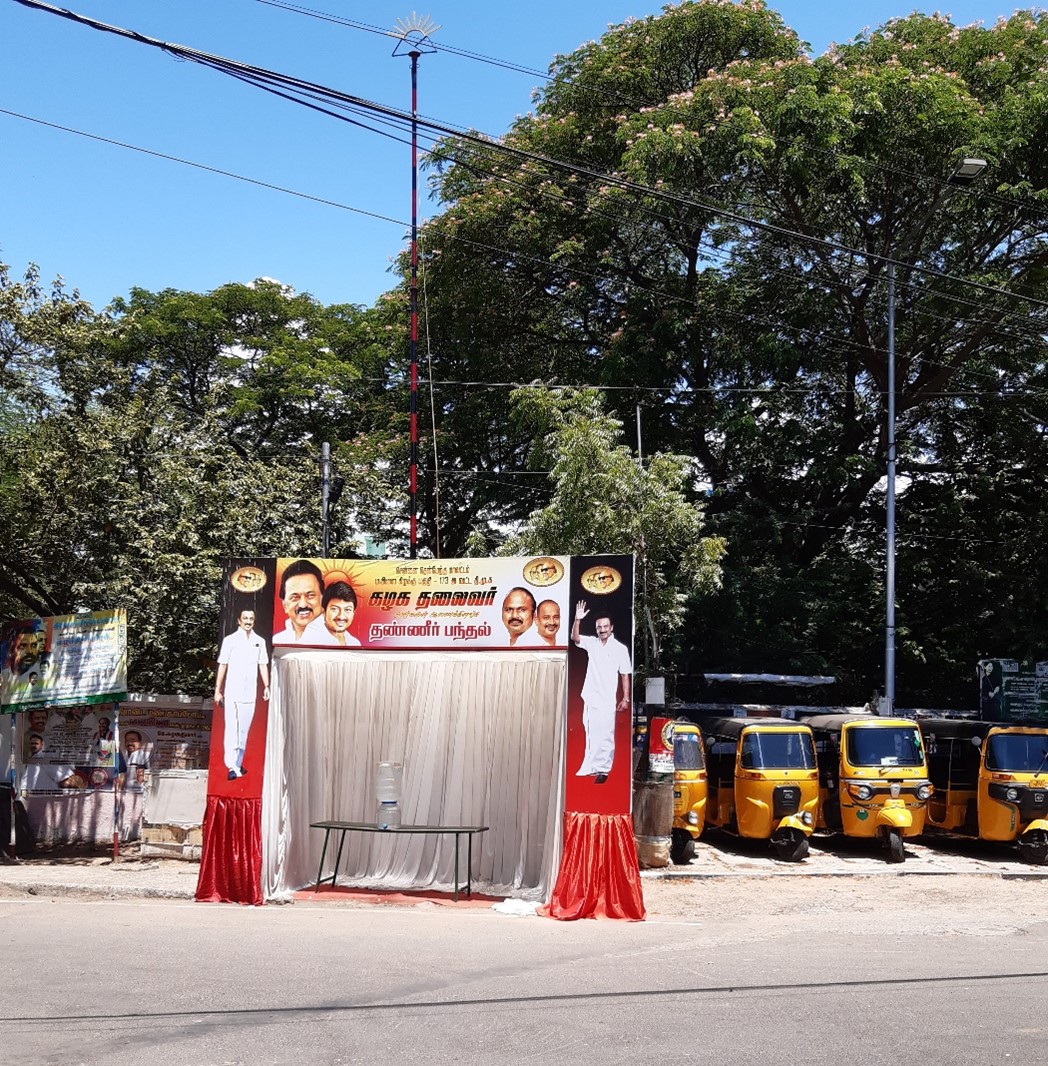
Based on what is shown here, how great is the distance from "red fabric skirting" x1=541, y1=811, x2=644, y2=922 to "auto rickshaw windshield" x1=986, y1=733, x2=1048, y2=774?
6.95 m

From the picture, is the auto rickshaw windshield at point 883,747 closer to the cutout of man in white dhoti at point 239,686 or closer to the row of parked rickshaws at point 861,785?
the row of parked rickshaws at point 861,785

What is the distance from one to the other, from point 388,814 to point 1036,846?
356 inches

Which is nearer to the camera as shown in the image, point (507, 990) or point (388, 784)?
point (507, 990)

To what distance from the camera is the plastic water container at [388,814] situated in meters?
12.7

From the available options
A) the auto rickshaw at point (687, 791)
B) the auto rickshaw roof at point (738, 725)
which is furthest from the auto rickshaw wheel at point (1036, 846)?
the auto rickshaw at point (687, 791)

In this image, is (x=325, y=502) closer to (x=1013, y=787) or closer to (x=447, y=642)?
(x=447, y=642)

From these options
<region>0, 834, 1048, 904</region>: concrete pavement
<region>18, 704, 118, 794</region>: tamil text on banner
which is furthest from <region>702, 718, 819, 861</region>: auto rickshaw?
<region>18, 704, 118, 794</region>: tamil text on banner

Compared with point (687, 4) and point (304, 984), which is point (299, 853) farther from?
point (687, 4)

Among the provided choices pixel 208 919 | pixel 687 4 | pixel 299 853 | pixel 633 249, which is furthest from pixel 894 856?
pixel 687 4

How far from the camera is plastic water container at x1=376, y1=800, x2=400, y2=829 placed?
12703 mm

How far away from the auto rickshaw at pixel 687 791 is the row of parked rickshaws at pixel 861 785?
1 centimetres

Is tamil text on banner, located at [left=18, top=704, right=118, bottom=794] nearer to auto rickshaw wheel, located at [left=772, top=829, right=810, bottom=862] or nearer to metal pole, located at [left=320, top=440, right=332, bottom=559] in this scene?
metal pole, located at [left=320, top=440, right=332, bottom=559]

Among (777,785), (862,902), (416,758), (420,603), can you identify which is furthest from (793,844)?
(420,603)

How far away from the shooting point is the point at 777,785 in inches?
619
